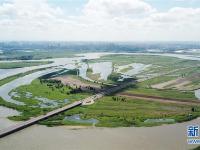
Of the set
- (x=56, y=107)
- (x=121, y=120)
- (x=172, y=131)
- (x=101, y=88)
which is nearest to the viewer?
(x=172, y=131)

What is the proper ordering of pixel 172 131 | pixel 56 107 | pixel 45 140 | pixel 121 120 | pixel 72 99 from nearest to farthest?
pixel 45 140
pixel 172 131
pixel 121 120
pixel 56 107
pixel 72 99

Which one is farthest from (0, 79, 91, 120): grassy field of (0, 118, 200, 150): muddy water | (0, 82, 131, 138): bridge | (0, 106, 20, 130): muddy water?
(0, 118, 200, 150): muddy water

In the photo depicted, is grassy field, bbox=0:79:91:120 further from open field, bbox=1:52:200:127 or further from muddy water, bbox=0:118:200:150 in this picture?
muddy water, bbox=0:118:200:150

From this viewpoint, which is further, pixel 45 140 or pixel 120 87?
pixel 120 87

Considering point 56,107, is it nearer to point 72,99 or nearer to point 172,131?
point 72,99

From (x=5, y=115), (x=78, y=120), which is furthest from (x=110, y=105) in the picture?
(x=5, y=115)

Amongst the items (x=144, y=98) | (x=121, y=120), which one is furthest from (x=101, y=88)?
(x=121, y=120)

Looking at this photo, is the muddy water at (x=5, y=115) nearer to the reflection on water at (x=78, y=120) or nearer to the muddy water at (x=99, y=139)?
the muddy water at (x=99, y=139)

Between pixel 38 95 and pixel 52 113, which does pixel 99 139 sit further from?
pixel 38 95
